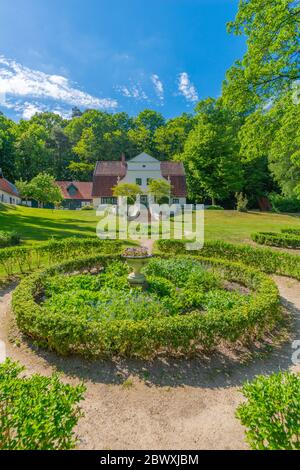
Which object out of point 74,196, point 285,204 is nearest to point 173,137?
point 74,196

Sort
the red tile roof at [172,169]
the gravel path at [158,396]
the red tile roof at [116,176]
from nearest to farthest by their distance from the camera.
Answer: the gravel path at [158,396], the red tile roof at [116,176], the red tile roof at [172,169]

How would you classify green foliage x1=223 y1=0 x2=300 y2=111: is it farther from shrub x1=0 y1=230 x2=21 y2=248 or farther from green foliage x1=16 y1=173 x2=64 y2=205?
green foliage x1=16 y1=173 x2=64 y2=205

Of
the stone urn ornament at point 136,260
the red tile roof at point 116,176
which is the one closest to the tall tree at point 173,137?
the red tile roof at point 116,176

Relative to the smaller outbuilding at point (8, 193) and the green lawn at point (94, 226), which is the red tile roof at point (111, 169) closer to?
the smaller outbuilding at point (8, 193)

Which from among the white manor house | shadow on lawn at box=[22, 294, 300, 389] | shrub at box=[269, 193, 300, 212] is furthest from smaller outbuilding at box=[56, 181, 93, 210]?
shadow on lawn at box=[22, 294, 300, 389]

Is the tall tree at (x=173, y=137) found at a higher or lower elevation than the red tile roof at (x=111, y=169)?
higher

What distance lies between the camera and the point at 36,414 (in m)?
2.80

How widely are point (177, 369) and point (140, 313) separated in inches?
59.2

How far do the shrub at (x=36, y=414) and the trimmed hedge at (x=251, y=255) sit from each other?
10.7 meters

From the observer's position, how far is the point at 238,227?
75.7ft

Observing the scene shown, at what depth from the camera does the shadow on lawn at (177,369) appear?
15.8ft

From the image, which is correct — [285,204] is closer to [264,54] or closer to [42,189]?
[264,54]

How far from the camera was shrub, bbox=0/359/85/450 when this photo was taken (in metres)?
2.65
